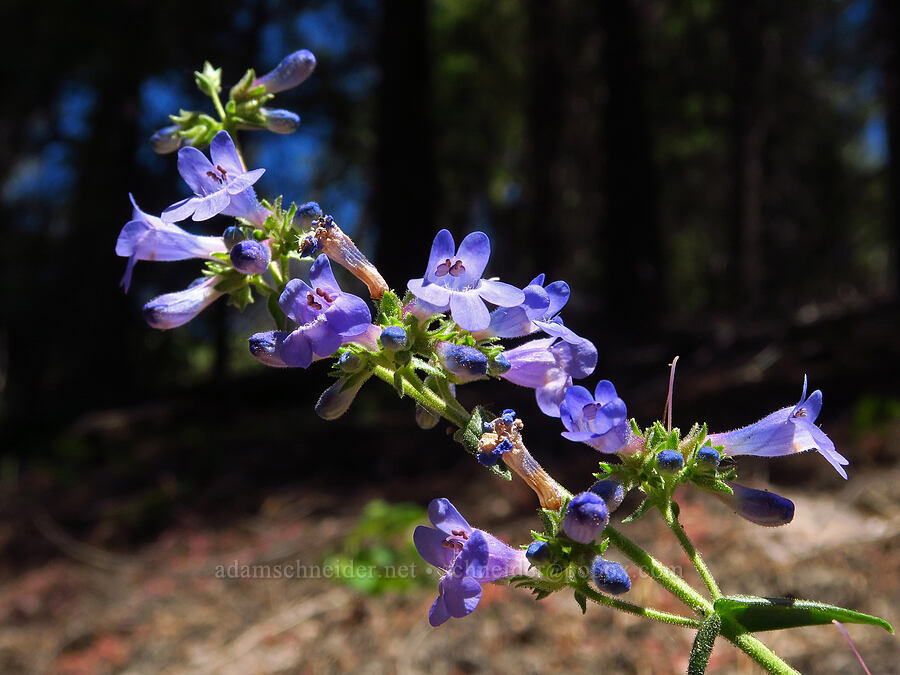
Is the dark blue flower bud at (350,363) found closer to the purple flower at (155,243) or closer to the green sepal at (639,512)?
the purple flower at (155,243)

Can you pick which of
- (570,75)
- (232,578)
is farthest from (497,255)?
(232,578)

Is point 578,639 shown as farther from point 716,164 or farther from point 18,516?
point 716,164

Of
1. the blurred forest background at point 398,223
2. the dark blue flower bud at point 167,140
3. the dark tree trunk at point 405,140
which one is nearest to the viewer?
the dark blue flower bud at point 167,140

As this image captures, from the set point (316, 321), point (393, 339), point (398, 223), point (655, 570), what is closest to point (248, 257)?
point (316, 321)

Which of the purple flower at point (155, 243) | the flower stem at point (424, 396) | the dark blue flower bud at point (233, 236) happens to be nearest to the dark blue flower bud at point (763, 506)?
the flower stem at point (424, 396)

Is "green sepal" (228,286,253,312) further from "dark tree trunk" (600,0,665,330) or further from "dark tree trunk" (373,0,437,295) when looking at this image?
"dark tree trunk" (600,0,665,330)

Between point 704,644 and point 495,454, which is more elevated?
point 495,454

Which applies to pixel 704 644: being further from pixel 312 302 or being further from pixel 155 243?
pixel 155 243

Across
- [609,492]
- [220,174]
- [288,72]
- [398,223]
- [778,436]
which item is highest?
[398,223]
